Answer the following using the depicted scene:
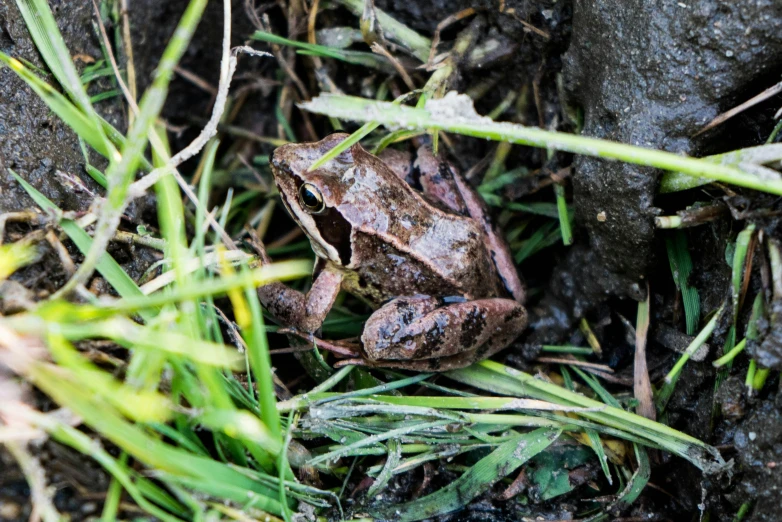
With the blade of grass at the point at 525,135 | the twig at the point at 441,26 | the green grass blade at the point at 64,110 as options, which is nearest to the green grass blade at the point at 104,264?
the green grass blade at the point at 64,110

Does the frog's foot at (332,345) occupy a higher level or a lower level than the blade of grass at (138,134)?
lower

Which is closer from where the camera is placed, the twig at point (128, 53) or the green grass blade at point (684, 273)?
the green grass blade at point (684, 273)

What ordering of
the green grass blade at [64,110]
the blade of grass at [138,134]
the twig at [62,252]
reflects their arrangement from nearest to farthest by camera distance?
the blade of grass at [138,134]
the green grass blade at [64,110]
the twig at [62,252]

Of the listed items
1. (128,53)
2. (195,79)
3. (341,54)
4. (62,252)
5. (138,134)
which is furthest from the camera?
(195,79)

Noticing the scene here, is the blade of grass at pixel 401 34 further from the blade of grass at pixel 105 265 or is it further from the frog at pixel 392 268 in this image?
the blade of grass at pixel 105 265

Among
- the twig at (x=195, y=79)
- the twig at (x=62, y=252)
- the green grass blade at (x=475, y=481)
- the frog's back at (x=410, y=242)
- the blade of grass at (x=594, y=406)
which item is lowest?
the green grass blade at (x=475, y=481)

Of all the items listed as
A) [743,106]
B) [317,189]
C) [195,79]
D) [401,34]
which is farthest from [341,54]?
[743,106]

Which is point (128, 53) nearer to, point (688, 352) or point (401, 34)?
point (401, 34)

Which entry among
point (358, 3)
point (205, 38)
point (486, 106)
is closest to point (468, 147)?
point (486, 106)

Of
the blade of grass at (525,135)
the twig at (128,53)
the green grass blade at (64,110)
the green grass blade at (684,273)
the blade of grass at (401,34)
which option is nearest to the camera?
the blade of grass at (525,135)
